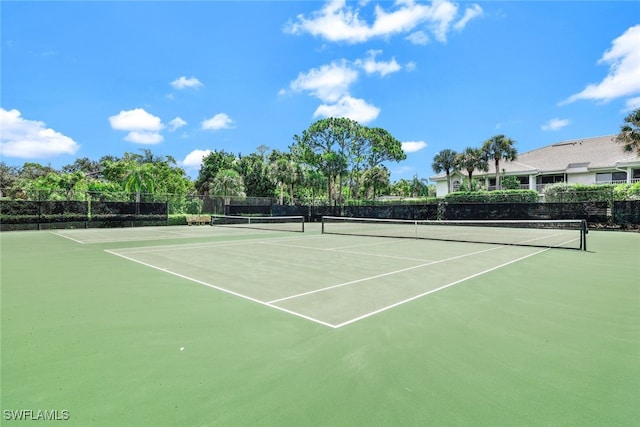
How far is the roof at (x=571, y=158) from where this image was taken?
36375mm

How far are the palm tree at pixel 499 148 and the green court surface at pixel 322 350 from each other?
35987 millimetres

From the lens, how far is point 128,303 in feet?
15.5

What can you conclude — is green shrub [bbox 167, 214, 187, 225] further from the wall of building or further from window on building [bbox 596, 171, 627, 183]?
window on building [bbox 596, 171, 627, 183]

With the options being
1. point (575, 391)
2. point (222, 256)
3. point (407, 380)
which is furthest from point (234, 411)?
point (222, 256)

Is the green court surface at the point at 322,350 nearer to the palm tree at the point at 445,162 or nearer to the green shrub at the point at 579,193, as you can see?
the green shrub at the point at 579,193

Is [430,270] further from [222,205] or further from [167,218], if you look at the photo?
[222,205]

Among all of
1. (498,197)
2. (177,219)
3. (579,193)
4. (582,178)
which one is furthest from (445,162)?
(177,219)

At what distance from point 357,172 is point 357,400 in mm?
45621

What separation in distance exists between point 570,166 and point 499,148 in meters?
8.24

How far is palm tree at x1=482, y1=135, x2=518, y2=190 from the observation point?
3791 centimetres

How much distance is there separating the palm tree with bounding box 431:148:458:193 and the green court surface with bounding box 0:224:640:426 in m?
39.3

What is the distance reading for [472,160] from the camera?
130ft

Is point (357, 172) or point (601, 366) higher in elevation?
point (357, 172)

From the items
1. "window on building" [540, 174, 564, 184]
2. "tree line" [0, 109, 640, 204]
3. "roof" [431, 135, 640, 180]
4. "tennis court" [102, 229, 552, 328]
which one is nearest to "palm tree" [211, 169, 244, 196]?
"tree line" [0, 109, 640, 204]
